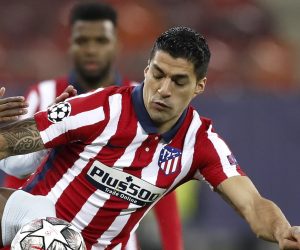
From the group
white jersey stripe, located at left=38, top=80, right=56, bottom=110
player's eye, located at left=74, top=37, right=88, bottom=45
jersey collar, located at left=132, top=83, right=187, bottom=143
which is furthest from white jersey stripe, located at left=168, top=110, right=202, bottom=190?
player's eye, located at left=74, top=37, right=88, bottom=45

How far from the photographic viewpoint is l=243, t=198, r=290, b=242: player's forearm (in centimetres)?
381

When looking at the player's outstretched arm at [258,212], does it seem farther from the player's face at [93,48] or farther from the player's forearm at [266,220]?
the player's face at [93,48]

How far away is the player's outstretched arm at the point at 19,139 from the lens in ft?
12.6

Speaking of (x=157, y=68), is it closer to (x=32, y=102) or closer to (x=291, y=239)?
(x=291, y=239)

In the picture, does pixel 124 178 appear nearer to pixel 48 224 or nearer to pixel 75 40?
pixel 48 224

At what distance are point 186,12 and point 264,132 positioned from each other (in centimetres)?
283

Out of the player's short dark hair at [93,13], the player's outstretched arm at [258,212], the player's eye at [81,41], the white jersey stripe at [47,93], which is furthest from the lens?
the player's short dark hair at [93,13]

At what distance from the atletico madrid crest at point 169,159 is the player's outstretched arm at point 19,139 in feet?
1.69

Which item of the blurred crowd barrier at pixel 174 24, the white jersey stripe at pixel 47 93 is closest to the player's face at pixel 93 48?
the white jersey stripe at pixel 47 93

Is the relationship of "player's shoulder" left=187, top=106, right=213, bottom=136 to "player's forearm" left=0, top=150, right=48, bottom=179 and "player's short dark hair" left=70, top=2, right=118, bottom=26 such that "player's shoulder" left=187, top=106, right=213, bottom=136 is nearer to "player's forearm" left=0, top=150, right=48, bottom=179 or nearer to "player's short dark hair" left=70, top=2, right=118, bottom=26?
"player's forearm" left=0, top=150, right=48, bottom=179

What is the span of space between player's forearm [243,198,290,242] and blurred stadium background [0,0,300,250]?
3214mm

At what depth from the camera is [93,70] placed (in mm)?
5562

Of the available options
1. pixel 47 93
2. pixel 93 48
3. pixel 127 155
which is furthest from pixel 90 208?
Result: pixel 93 48

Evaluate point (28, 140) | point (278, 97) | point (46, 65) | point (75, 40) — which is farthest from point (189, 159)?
point (46, 65)
